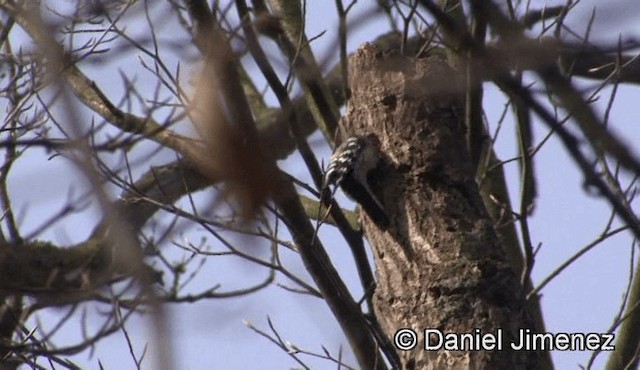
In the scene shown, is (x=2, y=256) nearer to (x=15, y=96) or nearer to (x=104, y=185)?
(x=15, y=96)

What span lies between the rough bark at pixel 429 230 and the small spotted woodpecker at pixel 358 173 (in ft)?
0.11

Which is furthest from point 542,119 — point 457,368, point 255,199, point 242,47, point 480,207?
point 480,207

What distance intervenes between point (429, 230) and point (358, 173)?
0.84 feet

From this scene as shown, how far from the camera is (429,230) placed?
108 inches

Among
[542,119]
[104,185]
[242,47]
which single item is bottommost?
[104,185]

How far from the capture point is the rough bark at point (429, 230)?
2641 millimetres

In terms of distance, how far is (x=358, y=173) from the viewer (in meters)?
2.80

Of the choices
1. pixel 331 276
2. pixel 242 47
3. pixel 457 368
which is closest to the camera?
pixel 242 47

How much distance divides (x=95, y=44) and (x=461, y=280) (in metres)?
1.29

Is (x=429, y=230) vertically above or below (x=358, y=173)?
below

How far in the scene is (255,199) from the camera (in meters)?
0.70

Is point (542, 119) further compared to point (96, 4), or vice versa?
point (96, 4)

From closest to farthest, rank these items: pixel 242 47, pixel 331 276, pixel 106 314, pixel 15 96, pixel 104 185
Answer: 1. pixel 104 185
2. pixel 242 47
3. pixel 106 314
4. pixel 331 276
5. pixel 15 96

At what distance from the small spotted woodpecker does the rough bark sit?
33mm
